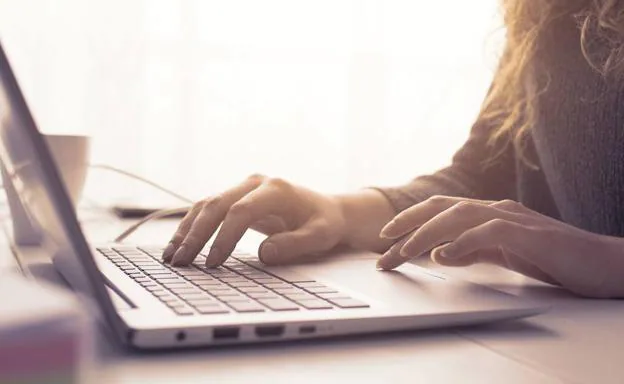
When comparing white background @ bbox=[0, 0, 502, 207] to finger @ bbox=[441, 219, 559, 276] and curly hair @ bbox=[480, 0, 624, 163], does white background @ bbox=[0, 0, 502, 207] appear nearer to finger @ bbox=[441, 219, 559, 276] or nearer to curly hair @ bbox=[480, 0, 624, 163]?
curly hair @ bbox=[480, 0, 624, 163]

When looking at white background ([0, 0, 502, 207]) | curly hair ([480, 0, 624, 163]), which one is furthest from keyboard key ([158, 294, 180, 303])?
white background ([0, 0, 502, 207])

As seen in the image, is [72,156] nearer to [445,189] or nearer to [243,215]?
[243,215]

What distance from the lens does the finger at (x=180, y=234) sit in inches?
27.0

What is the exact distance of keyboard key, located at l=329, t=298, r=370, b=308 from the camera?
485mm

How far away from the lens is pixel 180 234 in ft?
2.41

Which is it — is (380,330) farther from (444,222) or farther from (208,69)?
(208,69)

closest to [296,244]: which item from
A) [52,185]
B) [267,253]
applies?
[267,253]

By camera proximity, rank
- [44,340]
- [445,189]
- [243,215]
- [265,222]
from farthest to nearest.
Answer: [445,189] → [265,222] → [243,215] → [44,340]

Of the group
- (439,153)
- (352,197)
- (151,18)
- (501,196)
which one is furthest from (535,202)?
(151,18)

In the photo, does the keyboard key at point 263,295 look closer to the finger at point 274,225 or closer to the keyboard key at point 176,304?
the keyboard key at point 176,304

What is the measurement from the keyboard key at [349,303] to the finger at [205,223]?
0.67 feet

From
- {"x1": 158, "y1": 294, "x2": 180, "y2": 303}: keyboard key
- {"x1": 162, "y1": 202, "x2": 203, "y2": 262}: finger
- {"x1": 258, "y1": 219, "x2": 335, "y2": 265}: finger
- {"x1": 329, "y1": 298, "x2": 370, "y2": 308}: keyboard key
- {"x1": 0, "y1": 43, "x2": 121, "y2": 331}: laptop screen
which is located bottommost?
{"x1": 258, "y1": 219, "x2": 335, "y2": 265}: finger

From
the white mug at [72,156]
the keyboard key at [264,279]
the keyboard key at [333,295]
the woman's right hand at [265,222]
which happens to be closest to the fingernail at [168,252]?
the woman's right hand at [265,222]

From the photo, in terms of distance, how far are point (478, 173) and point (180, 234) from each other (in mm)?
547
